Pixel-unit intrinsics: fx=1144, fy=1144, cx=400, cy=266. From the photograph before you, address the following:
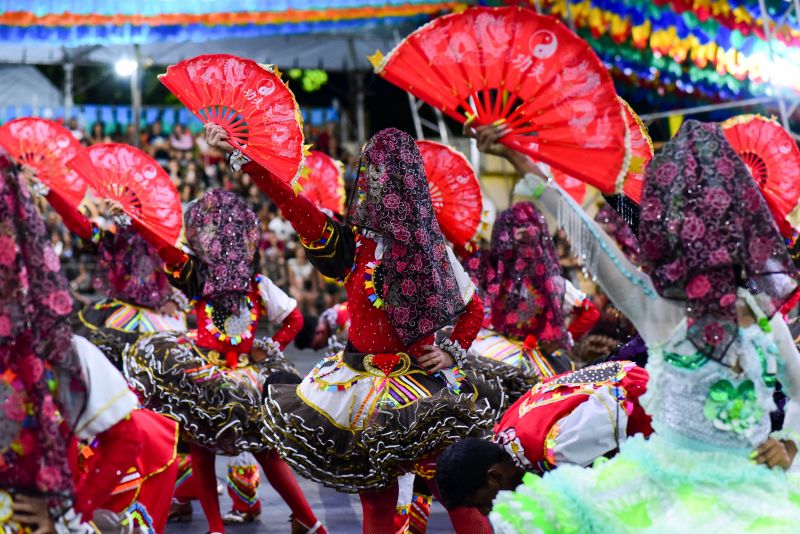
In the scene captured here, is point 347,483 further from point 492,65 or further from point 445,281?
point 492,65

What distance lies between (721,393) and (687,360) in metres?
0.13

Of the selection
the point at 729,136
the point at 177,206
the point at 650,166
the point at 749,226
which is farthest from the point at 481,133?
the point at 177,206

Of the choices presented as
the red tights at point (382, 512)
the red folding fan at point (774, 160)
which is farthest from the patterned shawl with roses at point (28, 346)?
the red folding fan at point (774, 160)

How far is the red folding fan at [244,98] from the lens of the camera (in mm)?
4688

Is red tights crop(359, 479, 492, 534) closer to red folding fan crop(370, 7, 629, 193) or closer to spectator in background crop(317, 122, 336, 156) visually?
red folding fan crop(370, 7, 629, 193)

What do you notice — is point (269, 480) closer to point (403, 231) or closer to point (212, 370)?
point (212, 370)

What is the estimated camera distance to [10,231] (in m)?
2.92

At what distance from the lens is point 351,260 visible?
467 centimetres

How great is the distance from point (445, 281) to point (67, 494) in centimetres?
204

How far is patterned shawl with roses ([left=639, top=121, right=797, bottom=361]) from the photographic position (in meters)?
3.13

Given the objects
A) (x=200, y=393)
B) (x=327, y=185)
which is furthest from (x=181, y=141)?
(x=200, y=393)

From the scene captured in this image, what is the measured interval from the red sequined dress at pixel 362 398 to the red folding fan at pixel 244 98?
26 cm

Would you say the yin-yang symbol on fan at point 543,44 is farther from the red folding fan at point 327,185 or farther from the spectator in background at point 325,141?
the spectator in background at point 325,141

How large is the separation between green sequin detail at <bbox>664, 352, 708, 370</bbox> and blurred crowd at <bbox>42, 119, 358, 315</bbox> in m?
10.5
